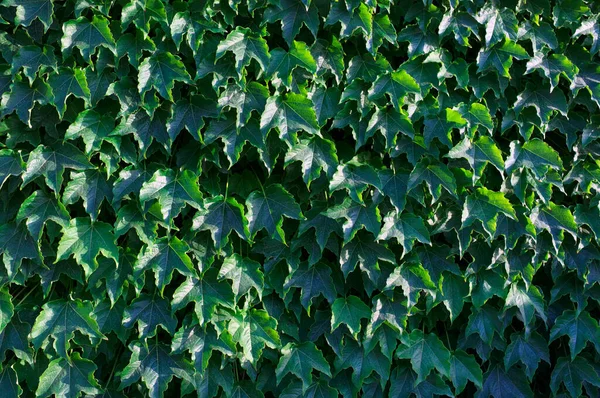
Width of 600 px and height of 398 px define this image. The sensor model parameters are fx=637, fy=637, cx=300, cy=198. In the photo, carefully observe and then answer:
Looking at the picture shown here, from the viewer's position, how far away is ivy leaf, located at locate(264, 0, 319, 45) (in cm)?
231

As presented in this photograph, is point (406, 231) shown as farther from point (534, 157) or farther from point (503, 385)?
point (503, 385)

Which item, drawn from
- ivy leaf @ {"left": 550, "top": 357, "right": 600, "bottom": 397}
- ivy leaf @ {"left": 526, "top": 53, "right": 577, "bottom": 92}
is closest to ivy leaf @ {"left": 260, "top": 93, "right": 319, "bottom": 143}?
ivy leaf @ {"left": 526, "top": 53, "right": 577, "bottom": 92}

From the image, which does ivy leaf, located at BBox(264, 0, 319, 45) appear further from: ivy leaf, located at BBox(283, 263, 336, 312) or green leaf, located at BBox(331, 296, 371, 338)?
green leaf, located at BBox(331, 296, 371, 338)

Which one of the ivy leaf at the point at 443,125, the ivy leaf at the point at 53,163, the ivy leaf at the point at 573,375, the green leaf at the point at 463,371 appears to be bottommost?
the ivy leaf at the point at 573,375

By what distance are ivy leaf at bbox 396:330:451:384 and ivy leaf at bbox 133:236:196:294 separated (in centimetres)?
90

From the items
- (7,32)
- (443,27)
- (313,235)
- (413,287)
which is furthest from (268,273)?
(7,32)

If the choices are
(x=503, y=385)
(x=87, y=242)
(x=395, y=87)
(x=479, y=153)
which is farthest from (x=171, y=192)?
(x=503, y=385)

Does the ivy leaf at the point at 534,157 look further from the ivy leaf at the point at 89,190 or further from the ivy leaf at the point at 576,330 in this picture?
the ivy leaf at the point at 89,190

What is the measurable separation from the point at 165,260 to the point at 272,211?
425 mm

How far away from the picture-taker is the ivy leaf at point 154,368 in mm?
2365

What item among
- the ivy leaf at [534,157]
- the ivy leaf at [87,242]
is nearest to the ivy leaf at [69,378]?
the ivy leaf at [87,242]

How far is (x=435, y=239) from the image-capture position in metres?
2.64

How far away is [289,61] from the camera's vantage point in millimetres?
2293

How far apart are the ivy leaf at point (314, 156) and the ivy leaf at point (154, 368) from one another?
84 centimetres
